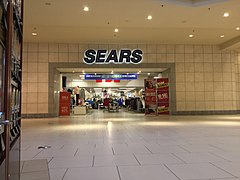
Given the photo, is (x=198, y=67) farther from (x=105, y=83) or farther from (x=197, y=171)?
(x=197, y=171)

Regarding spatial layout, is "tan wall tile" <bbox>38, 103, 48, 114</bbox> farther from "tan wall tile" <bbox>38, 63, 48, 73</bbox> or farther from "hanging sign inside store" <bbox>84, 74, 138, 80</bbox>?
"hanging sign inside store" <bbox>84, 74, 138, 80</bbox>

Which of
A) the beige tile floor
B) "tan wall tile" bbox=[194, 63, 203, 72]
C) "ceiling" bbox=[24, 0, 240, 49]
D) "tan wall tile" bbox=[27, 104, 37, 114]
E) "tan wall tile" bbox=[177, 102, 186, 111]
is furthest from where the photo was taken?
"tan wall tile" bbox=[194, 63, 203, 72]

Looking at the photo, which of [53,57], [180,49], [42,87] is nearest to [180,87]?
[180,49]

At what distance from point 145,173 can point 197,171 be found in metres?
0.64

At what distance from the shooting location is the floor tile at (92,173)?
2.79 m

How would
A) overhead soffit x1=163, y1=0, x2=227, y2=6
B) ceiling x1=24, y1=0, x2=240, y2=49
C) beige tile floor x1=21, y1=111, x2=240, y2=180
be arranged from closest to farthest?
1. beige tile floor x1=21, y1=111, x2=240, y2=180
2. overhead soffit x1=163, y1=0, x2=227, y2=6
3. ceiling x1=24, y1=0, x2=240, y2=49

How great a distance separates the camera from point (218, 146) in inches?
181

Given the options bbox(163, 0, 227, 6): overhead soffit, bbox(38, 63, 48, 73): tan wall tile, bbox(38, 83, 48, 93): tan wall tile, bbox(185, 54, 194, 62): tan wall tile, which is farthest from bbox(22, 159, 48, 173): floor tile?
bbox(185, 54, 194, 62): tan wall tile

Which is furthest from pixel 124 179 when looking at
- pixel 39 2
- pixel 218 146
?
pixel 39 2

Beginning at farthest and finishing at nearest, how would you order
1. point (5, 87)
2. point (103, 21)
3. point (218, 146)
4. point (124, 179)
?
1. point (103, 21)
2. point (218, 146)
3. point (124, 179)
4. point (5, 87)

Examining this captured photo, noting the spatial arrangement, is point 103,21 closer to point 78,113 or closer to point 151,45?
point 151,45

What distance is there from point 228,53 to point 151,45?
4958mm

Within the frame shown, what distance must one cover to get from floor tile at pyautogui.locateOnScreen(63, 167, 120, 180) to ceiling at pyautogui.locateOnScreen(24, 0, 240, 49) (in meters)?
6.77

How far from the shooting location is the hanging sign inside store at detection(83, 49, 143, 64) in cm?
1435
